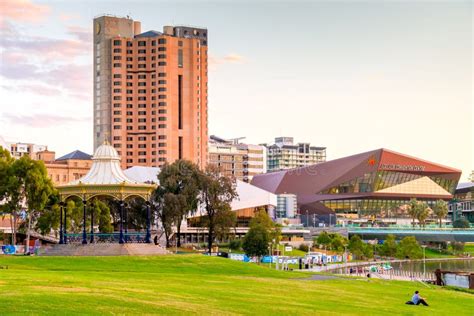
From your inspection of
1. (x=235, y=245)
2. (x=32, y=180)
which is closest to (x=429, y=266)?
(x=235, y=245)

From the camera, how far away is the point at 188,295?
113 feet

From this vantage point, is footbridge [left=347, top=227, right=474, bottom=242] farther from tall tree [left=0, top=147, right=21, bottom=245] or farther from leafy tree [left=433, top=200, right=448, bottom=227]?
tall tree [left=0, top=147, right=21, bottom=245]

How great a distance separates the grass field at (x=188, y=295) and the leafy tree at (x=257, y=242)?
40.6m

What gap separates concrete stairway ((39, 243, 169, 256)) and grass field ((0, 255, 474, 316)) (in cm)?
819

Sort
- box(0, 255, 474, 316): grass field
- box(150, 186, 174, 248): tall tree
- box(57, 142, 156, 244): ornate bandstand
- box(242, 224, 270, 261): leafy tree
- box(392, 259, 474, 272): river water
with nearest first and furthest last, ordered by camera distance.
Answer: box(0, 255, 474, 316): grass field → box(57, 142, 156, 244): ornate bandstand → box(150, 186, 174, 248): tall tree → box(242, 224, 270, 261): leafy tree → box(392, 259, 474, 272): river water

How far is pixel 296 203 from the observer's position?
19950 centimetres

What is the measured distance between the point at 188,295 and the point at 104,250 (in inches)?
1292

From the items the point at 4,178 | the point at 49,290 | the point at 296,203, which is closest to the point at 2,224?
the point at 4,178

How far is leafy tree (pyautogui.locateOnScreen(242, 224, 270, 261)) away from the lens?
9819 cm

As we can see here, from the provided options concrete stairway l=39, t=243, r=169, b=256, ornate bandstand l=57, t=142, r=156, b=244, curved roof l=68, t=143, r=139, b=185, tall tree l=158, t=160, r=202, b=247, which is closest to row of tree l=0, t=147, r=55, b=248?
ornate bandstand l=57, t=142, r=156, b=244

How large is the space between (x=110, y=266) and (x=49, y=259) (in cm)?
499

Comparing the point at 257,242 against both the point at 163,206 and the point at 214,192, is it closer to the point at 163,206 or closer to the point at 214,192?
the point at 214,192

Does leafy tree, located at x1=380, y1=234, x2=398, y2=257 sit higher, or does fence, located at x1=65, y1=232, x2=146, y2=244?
fence, located at x1=65, y1=232, x2=146, y2=244

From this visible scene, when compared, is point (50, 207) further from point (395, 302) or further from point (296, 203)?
point (296, 203)
